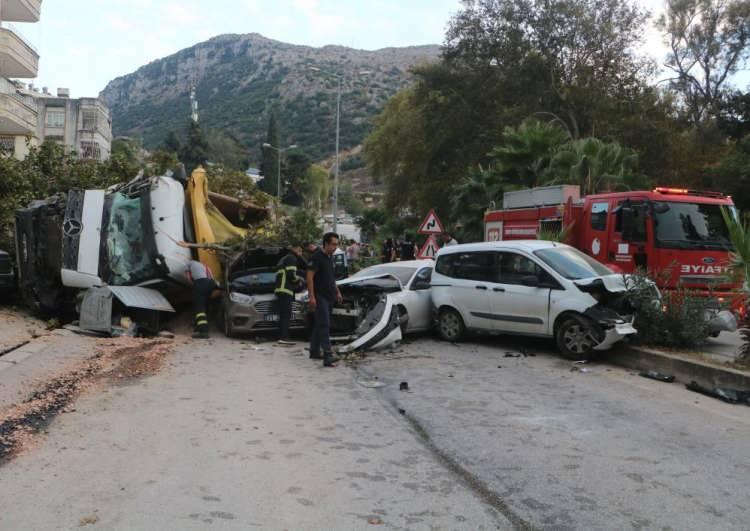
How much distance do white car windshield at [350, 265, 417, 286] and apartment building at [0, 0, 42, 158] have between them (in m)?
20.3

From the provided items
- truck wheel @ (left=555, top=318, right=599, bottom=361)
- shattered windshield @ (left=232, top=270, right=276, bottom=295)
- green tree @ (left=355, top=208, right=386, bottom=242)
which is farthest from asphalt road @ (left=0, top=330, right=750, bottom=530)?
green tree @ (left=355, top=208, right=386, bottom=242)

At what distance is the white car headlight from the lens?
37.8ft

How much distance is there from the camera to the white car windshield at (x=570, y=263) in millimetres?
9664

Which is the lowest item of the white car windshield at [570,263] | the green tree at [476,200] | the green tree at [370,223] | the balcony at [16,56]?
the white car windshield at [570,263]

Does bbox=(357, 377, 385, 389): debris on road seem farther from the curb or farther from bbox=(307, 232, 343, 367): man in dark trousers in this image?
the curb

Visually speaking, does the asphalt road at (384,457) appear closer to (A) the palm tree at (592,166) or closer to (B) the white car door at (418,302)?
(B) the white car door at (418,302)

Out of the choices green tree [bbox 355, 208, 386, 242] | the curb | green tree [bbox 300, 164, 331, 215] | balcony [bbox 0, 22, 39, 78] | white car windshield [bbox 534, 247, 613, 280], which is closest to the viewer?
the curb

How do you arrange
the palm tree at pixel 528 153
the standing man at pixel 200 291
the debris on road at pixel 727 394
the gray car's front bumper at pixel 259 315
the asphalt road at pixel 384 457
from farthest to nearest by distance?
the palm tree at pixel 528 153, the standing man at pixel 200 291, the gray car's front bumper at pixel 259 315, the debris on road at pixel 727 394, the asphalt road at pixel 384 457

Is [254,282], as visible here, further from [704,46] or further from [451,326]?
[704,46]

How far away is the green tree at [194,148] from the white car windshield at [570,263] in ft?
242

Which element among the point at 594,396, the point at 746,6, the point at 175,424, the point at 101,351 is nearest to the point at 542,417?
the point at 594,396

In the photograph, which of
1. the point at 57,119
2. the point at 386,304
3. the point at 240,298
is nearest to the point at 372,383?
the point at 386,304

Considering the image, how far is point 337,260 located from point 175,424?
14.2m

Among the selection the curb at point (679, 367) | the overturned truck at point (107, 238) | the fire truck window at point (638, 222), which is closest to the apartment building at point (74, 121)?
the overturned truck at point (107, 238)
